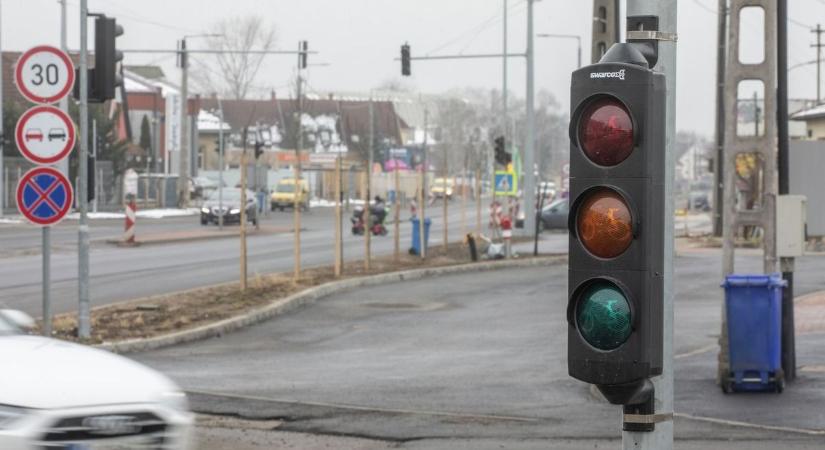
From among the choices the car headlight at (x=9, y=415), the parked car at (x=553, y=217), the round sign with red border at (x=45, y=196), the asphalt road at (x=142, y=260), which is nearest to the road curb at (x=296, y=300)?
the round sign with red border at (x=45, y=196)

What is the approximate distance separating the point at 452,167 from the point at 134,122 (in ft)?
173

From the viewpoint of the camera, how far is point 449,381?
14.4 metres

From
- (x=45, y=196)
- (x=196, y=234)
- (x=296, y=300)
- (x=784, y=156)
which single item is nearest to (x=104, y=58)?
(x=45, y=196)

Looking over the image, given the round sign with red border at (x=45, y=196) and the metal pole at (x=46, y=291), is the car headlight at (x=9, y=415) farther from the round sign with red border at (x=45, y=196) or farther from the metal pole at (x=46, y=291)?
the round sign with red border at (x=45, y=196)

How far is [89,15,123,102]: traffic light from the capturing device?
16688mm

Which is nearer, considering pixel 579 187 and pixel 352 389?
pixel 579 187

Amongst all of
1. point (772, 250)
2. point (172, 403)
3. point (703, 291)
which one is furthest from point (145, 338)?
point (703, 291)

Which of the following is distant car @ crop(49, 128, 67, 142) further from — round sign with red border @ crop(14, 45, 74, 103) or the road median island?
the road median island

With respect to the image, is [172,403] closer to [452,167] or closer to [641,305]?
[641,305]

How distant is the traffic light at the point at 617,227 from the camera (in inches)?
187

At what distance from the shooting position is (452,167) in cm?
14712

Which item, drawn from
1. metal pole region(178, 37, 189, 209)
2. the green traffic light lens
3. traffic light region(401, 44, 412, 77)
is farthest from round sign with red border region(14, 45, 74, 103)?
metal pole region(178, 37, 189, 209)

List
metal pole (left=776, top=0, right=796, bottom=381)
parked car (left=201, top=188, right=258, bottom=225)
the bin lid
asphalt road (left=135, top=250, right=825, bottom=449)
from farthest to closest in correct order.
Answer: parked car (left=201, top=188, right=258, bottom=225)
metal pole (left=776, top=0, right=796, bottom=381)
the bin lid
asphalt road (left=135, top=250, right=825, bottom=449)

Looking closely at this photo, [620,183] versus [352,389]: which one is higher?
[620,183]
